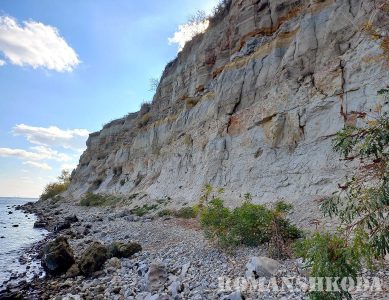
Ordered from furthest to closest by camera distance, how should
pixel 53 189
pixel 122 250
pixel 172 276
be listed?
pixel 53 189
pixel 122 250
pixel 172 276

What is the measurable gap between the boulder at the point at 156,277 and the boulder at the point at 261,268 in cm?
238

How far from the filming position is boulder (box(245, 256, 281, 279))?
714 centimetres

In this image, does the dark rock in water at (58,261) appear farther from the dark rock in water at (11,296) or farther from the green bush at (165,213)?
the green bush at (165,213)

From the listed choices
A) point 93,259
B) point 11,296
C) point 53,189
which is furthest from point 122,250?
A: point 53,189

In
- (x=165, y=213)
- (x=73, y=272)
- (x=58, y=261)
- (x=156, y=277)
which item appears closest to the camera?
(x=156, y=277)

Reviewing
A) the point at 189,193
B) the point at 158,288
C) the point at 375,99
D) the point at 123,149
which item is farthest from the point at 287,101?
the point at 123,149

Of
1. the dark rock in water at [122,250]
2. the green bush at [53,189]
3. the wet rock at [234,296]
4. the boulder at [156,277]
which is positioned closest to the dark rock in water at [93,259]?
the dark rock in water at [122,250]

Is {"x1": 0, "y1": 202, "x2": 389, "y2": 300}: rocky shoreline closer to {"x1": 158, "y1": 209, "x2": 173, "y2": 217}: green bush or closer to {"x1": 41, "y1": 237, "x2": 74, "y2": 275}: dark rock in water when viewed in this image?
{"x1": 41, "y1": 237, "x2": 74, "y2": 275}: dark rock in water

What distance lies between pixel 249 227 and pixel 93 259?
228 inches

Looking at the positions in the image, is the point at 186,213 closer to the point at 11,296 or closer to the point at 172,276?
the point at 172,276

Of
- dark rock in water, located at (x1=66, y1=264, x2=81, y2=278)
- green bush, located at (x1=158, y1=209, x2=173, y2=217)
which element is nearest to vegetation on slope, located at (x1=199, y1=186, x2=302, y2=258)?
dark rock in water, located at (x1=66, y1=264, x2=81, y2=278)

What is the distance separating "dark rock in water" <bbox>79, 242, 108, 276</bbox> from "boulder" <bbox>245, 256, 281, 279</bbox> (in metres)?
6.17

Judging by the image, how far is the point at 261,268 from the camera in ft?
23.7

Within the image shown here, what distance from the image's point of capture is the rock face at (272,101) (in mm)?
14992
